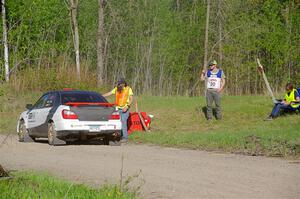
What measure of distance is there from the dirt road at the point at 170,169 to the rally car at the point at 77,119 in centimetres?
69

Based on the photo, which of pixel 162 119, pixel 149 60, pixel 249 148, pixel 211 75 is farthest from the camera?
pixel 149 60

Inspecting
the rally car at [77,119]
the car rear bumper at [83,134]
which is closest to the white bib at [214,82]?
the rally car at [77,119]

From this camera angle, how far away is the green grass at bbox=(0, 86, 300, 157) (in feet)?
52.6

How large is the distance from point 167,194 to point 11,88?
24690 millimetres

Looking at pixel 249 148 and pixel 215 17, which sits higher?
pixel 215 17

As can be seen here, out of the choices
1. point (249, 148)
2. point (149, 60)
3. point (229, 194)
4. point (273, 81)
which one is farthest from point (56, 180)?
point (149, 60)

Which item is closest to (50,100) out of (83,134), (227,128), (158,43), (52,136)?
(52,136)

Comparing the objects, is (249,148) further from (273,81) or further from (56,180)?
(273,81)

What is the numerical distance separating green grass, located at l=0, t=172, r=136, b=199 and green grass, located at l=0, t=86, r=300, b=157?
3.73 m

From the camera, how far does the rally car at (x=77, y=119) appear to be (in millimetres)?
17703

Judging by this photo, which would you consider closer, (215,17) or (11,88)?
(11,88)

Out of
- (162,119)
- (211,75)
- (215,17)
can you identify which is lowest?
(162,119)

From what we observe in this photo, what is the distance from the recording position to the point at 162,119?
2417 cm

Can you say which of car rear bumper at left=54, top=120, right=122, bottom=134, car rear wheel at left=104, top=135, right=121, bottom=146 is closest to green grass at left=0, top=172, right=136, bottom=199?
car rear bumper at left=54, top=120, right=122, bottom=134
